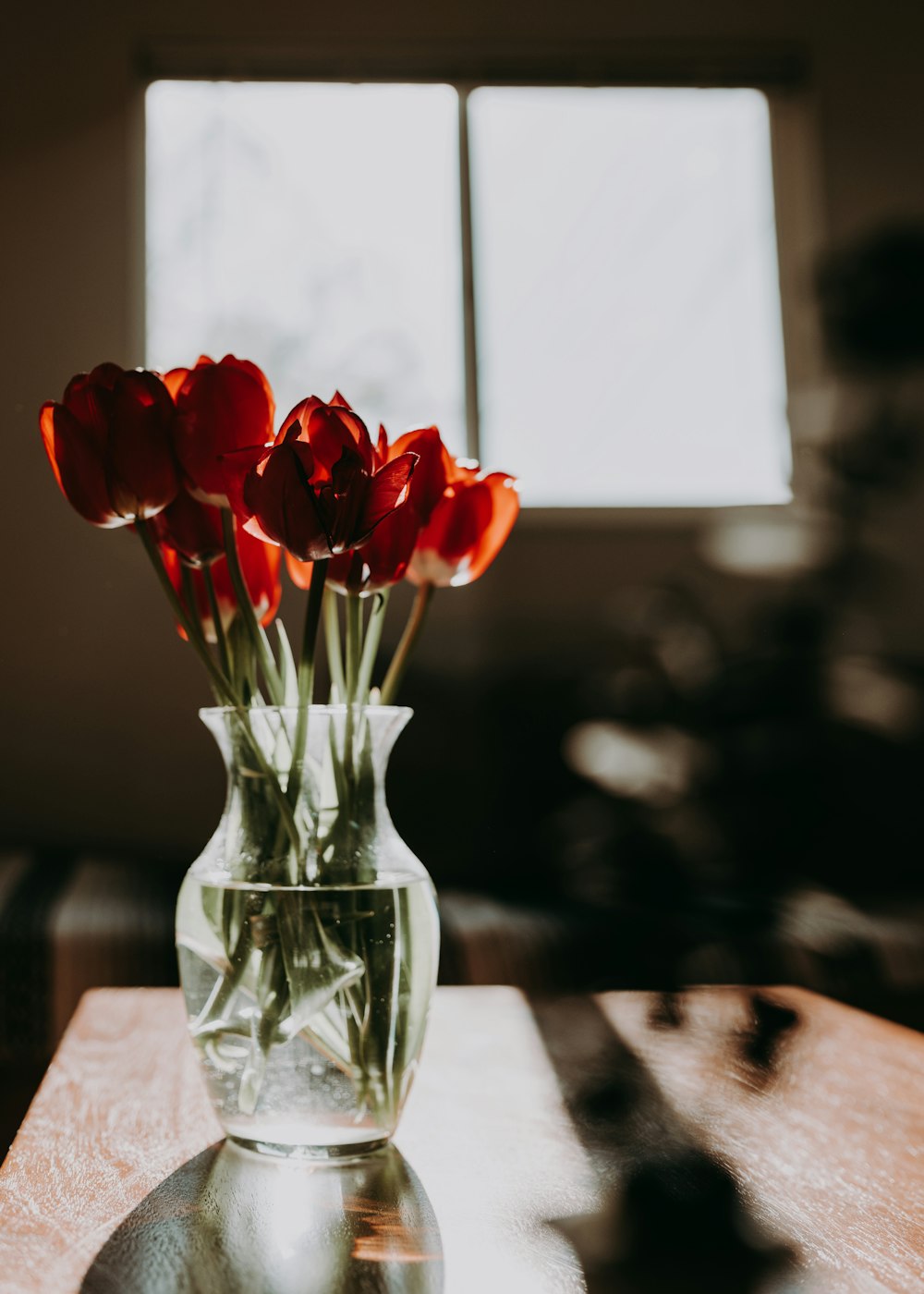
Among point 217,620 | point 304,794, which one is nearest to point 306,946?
point 304,794

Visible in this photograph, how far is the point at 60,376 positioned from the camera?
2736 mm

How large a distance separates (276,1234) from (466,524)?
0.34m

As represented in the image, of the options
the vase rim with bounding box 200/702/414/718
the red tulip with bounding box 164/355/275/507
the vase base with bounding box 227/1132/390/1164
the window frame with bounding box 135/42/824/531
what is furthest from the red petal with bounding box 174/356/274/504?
the window frame with bounding box 135/42/824/531

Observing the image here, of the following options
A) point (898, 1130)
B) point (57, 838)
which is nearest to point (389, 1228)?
point (898, 1130)

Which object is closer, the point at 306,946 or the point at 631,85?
the point at 306,946

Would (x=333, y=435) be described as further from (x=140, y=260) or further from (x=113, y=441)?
(x=140, y=260)

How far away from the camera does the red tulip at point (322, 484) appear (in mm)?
488

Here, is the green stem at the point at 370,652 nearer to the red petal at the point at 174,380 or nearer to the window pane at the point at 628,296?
the red petal at the point at 174,380

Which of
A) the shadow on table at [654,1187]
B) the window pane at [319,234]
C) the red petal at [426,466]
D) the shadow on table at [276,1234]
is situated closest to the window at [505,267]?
the window pane at [319,234]

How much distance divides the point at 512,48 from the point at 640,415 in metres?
0.95

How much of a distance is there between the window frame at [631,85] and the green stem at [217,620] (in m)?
2.20

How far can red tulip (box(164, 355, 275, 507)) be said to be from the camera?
533 millimetres

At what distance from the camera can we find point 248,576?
0.62 m

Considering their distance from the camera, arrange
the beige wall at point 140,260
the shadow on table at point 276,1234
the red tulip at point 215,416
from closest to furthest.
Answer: the shadow on table at point 276,1234
the red tulip at point 215,416
the beige wall at point 140,260
